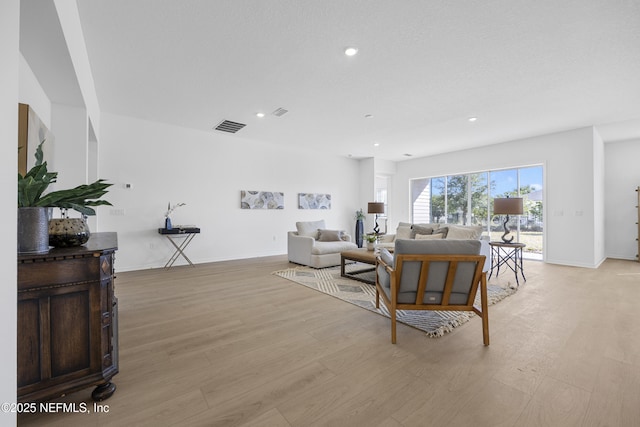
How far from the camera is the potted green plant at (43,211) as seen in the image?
141 centimetres

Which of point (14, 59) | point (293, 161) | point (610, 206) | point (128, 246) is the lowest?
point (128, 246)

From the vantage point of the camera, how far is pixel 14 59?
103 cm

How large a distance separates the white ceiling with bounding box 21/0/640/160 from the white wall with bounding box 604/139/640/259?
1.71 meters

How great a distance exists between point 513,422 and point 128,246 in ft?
19.0

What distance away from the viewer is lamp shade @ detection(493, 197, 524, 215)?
15.2 feet

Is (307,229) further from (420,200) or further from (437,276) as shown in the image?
(420,200)

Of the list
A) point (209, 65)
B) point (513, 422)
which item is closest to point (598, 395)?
point (513, 422)

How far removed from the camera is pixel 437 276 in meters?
2.29

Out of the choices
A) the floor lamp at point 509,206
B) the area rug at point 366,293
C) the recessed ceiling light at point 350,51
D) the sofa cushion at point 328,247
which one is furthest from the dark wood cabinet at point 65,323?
the floor lamp at point 509,206

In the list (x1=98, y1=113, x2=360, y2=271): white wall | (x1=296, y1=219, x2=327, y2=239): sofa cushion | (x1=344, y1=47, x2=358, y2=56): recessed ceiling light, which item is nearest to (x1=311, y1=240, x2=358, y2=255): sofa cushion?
(x1=296, y1=219, x2=327, y2=239): sofa cushion

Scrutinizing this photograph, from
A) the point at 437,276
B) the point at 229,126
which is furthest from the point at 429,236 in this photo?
the point at 229,126

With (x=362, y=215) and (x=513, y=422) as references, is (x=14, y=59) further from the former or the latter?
(x=362, y=215)

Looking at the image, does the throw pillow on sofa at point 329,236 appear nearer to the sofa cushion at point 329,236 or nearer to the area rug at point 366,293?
the sofa cushion at point 329,236

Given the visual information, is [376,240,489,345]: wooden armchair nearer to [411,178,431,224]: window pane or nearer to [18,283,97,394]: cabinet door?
[18,283,97,394]: cabinet door
